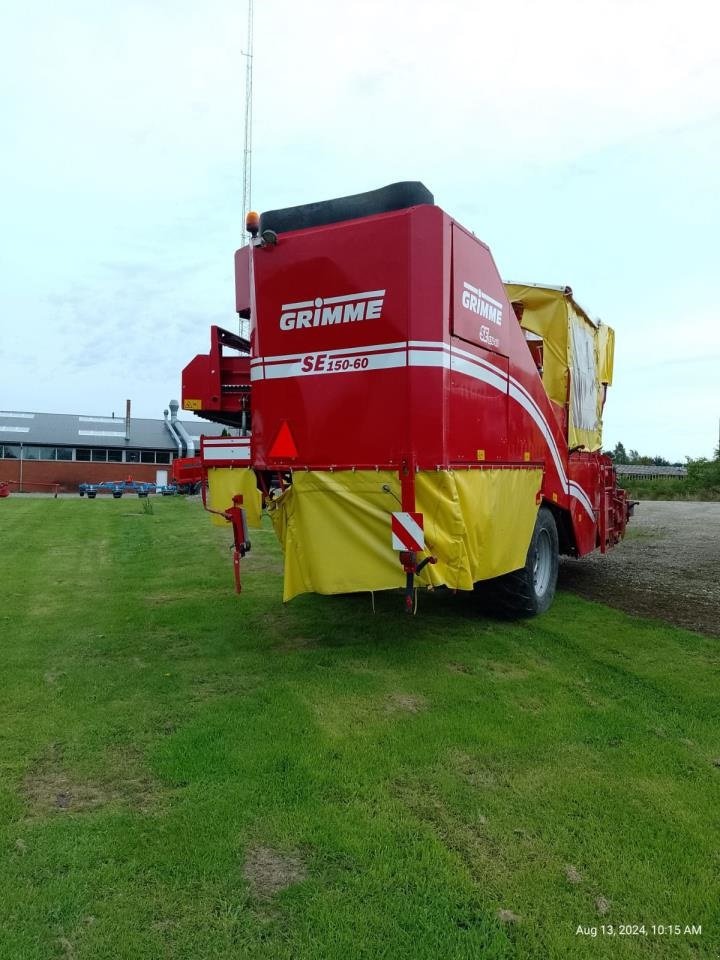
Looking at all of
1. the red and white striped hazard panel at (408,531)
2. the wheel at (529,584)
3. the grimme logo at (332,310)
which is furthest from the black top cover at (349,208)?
the wheel at (529,584)

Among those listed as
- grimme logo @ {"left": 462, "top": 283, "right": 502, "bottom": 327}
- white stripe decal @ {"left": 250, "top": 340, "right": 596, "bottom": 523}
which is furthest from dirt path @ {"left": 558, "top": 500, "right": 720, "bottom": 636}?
grimme logo @ {"left": 462, "top": 283, "right": 502, "bottom": 327}

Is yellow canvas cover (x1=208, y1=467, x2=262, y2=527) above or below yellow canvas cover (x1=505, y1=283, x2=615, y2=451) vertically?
below

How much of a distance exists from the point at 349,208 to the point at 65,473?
1696 inches

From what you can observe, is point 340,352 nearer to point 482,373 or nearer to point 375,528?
point 482,373

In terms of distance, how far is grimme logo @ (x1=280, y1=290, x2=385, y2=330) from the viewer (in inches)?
194

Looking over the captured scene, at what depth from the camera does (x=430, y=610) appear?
6.98 m

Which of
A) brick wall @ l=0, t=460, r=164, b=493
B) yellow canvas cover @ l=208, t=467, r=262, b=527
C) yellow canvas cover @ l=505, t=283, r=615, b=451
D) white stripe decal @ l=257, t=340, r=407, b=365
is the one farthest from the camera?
brick wall @ l=0, t=460, r=164, b=493

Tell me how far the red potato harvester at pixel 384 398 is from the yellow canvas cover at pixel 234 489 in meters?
0.94

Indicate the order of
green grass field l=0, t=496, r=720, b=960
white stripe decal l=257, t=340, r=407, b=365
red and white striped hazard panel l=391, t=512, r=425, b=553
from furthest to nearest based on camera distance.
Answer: white stripe decal l=257, t=340, r=407, b=365
red and white striped hazard panel l=391, t=512, r=425, b=553
green grass field l=0, t=496, r=720, b=960

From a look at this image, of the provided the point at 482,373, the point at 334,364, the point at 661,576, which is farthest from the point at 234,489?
the point at 661,576

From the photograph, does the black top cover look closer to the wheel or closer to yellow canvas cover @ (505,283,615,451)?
yellow canvas cover @ (505,283,615,451)

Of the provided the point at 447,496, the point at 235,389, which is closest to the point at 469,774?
the point at 447,496

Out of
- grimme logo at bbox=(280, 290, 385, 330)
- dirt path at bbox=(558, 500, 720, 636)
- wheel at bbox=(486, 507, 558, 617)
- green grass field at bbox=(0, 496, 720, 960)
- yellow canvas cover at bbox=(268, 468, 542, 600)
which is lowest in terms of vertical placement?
green grass field at bbox=(0, 496, 720, 960)

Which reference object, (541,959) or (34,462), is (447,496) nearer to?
(541,959)
